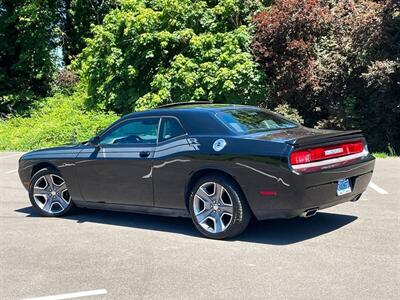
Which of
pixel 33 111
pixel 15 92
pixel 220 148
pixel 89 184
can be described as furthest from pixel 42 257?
pixel 15 92

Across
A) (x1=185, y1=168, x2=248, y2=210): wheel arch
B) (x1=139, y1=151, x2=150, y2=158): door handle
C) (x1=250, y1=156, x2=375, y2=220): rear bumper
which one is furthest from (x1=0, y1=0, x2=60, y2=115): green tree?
(x1=250, y1=156, x2=375, y2=220): rear bumper

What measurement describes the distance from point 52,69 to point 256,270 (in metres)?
24.3

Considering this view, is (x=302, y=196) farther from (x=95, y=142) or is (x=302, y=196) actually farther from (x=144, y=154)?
(x=95, y=142)

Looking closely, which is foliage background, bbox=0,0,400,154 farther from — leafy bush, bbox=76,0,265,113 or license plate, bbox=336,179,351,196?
license plate, bbox=336,179,351,196

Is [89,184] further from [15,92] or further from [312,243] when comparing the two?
[15,92]

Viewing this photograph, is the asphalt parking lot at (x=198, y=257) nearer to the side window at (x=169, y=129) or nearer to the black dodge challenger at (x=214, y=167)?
the black dodge challenger at (x=214, y=167)

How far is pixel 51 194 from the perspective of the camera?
7945 mm

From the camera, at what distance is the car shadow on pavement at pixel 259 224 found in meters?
6.36

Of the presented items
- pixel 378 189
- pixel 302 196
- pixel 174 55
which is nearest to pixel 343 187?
pixel 302 196

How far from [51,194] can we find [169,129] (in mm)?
2215

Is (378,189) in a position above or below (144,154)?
below

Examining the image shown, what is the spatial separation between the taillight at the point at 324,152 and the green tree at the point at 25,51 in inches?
863

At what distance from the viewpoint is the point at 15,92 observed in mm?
27078

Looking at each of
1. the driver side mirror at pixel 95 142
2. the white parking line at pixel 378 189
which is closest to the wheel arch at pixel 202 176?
the driver side mirror at pixel 95 142
